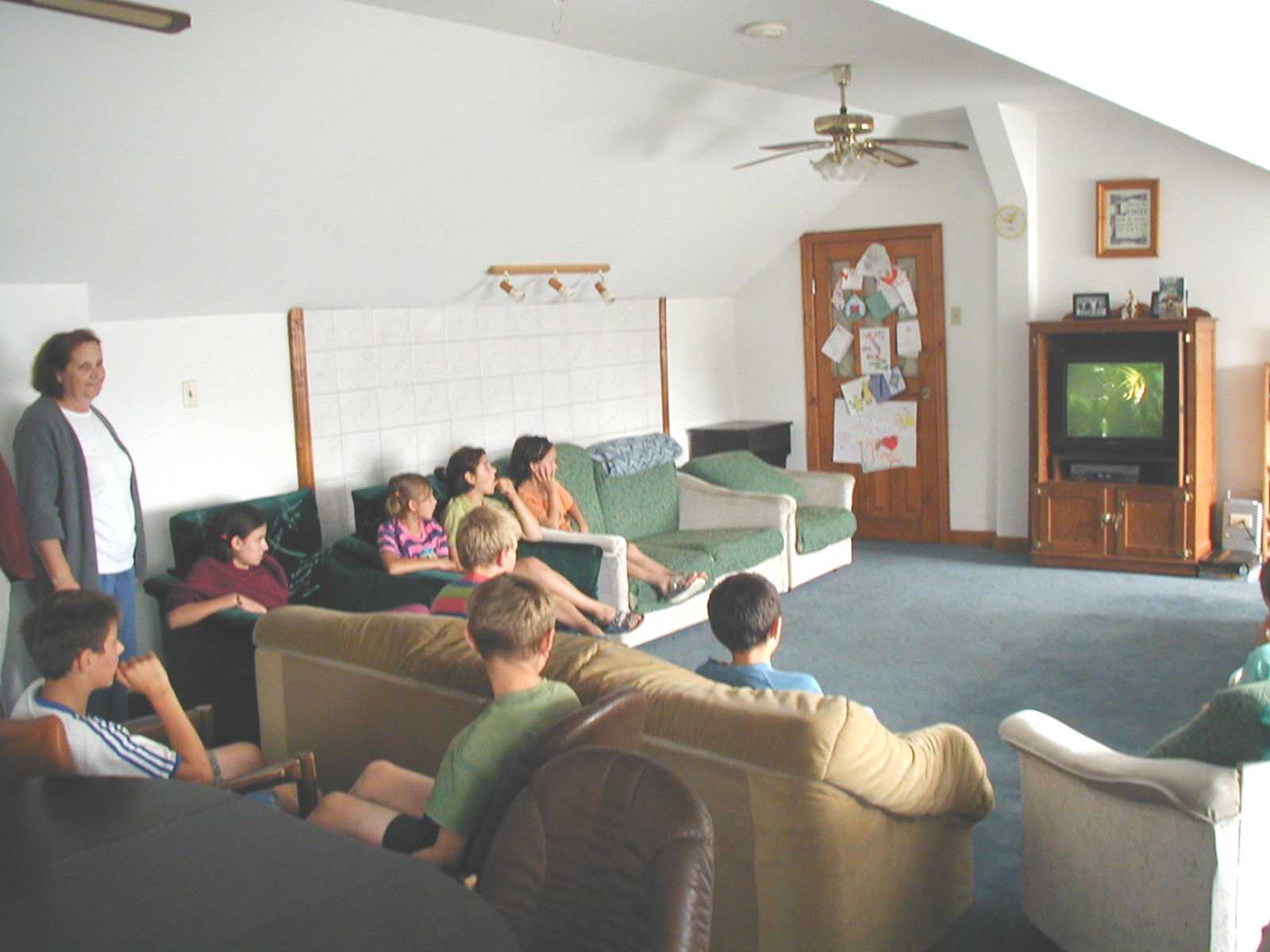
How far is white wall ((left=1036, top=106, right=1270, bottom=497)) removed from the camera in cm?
646

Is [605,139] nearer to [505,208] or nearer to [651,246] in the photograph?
[505,208]

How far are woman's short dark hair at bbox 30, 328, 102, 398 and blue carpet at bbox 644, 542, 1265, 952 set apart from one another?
8.82 ft

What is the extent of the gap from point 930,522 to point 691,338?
6.23ft

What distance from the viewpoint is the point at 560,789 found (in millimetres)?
1869

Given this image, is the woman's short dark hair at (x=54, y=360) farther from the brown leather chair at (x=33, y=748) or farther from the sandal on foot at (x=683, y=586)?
the sandal on foot at (x=683, y=586)

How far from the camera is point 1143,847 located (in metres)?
2.54

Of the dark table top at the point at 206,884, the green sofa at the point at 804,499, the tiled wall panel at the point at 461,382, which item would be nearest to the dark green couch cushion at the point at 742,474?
the green sofa at the point at 804,499

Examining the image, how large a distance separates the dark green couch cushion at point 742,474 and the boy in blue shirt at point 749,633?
367 centimetres

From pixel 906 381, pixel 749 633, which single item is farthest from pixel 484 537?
pixel 906 381

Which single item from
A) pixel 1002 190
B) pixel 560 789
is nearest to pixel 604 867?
pixel 560 789

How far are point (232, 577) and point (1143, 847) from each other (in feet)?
10.2

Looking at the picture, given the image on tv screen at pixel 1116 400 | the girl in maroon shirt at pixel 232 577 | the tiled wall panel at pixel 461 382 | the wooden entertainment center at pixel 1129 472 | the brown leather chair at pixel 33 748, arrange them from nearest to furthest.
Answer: the brown leather chair at pixel 33 748 → the girl in maroon shirt at pixel 232 577 → the tiled wall panel at pixel 461 382 → the wooden entertainment center at pixel 1129 472 → the image on tv screen at pixel 1116 400

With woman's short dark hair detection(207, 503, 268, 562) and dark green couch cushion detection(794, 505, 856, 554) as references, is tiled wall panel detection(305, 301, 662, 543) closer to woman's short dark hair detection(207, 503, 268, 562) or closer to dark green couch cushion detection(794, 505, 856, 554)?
woman's short dark hair detection(207, 503, 268, 562)

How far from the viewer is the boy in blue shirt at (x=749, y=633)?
2920 mm
